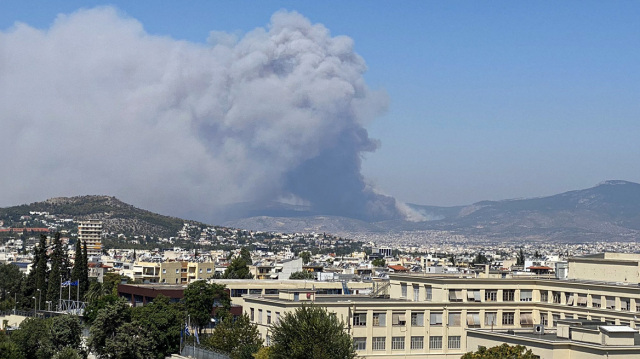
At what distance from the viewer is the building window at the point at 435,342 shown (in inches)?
2778

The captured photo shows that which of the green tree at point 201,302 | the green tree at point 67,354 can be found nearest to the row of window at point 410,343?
the green tree at point 67,354

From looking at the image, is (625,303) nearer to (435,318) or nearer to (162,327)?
(435,318)

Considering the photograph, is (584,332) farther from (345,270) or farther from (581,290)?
(345,270)

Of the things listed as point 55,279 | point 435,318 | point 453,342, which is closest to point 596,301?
point 453,342

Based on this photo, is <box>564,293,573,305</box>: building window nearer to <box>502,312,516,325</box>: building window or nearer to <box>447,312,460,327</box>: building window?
<box>502,312,516,325</box>: building window

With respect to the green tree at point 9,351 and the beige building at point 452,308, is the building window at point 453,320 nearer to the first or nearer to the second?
the beige building at point 452,308

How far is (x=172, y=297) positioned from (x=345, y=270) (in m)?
65.8

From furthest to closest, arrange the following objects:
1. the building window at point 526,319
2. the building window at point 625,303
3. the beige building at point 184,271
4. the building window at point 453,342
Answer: the beige building at point 184,271
the building window at point 526,319
the building window at point 453,342
the building window at point 625,303

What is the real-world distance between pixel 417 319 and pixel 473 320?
13.7 ft

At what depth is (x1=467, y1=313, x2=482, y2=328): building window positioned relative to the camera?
71.8 metres

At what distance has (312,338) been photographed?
5606 cm

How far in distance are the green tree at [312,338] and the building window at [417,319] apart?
13.8m

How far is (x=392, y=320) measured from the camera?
69688 millimetres

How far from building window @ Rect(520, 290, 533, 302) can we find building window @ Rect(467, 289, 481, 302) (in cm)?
307
